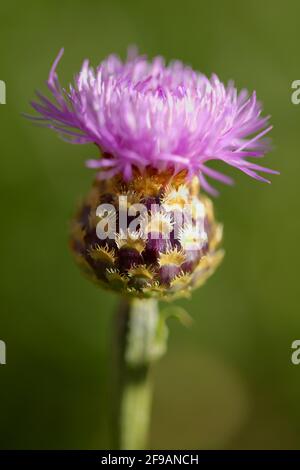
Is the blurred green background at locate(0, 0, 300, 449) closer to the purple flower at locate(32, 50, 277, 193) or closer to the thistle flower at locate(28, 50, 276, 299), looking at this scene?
the thistle flower at locate(28, 50, 276, 299)

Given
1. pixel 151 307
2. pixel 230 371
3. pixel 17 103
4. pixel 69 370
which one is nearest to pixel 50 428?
pixel 69 370

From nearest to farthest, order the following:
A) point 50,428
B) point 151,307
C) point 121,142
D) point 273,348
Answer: point 121,142 → point 151,307 → point 50,428 → point 273,348

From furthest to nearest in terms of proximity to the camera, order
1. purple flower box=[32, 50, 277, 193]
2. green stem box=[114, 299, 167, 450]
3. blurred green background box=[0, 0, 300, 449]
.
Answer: blurred green background box=[0, 0, 300, 449]
green stem box=[114, 299, 167, 450]
purple flower box=[32, 50, 277, 193]

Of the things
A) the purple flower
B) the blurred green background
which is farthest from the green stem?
the blurred green background

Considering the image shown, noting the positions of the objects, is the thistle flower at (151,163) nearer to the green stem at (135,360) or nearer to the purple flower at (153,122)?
the purple flower at (153,122)

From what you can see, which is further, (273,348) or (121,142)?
(273,348)

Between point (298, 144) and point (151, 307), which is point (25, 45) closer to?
point (298, 144)
